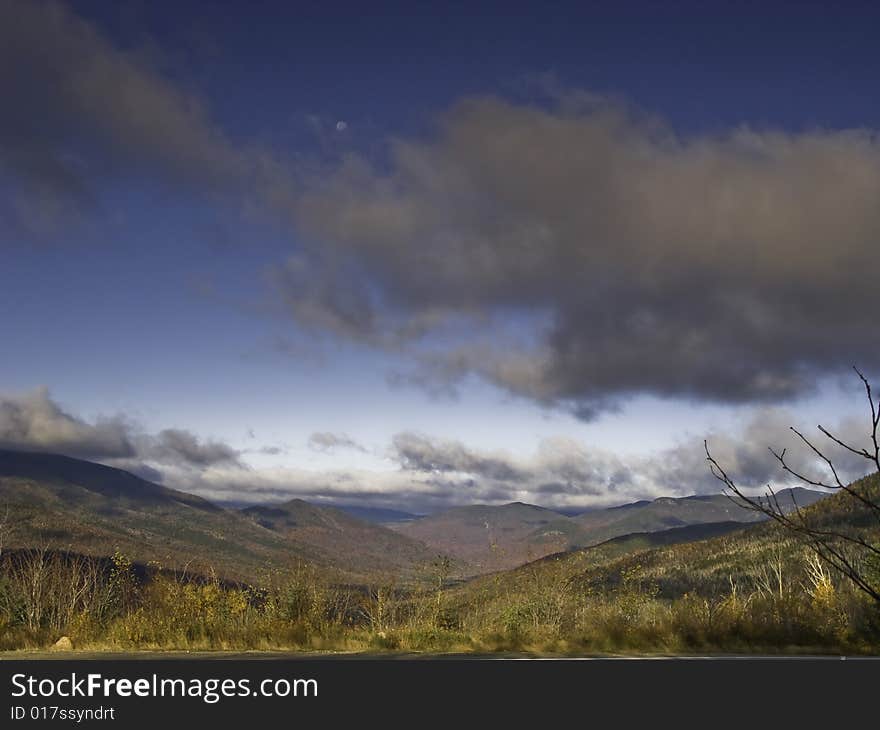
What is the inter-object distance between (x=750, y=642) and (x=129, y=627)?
1584 centimetres

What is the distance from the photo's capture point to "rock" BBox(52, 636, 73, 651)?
55.0 feet

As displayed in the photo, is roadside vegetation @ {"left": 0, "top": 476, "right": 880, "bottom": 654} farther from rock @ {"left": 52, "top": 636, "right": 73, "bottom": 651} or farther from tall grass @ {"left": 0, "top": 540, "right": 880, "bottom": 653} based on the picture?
rock @ {"left": 52, "top": 636, "right": 73, "bottom": 651}

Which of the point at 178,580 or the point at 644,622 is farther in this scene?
the point at 178,580

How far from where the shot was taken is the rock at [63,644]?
16750 millimetres

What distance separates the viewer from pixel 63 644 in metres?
17.0

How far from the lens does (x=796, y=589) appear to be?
2302 cm

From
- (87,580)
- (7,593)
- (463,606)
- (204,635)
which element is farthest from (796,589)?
(7,593)

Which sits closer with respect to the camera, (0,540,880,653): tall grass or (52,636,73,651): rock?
(52,636,73,651): rock

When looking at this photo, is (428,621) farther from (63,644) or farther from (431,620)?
(63,644)

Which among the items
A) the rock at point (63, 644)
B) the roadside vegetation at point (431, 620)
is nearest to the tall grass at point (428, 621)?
the roadside vegetation at point (431, 620)

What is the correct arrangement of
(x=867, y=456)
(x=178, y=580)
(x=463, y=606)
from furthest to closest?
(x=463, y=606) < (x=178, y=580) < (x=867, y=456)

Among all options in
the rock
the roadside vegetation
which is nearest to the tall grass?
the roadside vegetation

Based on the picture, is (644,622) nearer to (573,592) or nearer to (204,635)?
(573,592)

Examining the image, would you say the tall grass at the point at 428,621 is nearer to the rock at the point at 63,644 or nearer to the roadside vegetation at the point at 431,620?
the roadside vegetation at the point at 431,620
